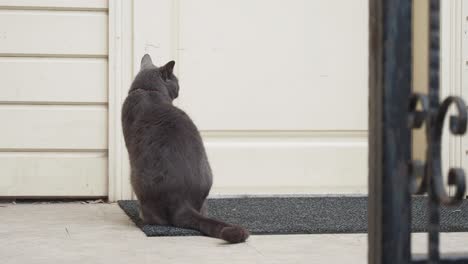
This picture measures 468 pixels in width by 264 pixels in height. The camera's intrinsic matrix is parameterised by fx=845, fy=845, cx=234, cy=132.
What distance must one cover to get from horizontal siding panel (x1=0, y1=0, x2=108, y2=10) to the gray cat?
46.2 inches

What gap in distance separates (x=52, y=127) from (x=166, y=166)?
140cm

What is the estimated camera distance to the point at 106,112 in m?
4.65

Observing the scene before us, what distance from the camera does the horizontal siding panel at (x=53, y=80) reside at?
15.1ft

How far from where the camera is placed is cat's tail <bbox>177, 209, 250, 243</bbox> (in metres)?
3.06

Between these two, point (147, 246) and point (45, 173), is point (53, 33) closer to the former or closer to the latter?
point (45, 173)

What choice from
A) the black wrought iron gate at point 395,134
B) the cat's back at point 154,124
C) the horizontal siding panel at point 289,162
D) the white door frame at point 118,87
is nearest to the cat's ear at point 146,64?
the cat's back at point 154,124

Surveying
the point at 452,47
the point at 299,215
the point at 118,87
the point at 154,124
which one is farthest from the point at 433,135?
the point at 452,47

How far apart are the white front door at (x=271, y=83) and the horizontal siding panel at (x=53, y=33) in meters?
0.23

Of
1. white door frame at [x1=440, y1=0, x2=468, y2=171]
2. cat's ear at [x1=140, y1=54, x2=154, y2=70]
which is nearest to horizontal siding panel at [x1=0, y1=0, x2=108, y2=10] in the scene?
cat's ear at [x1=140, y1=54, x2=154, y2=70]

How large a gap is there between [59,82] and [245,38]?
1.07 m

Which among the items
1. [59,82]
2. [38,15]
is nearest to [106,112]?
[59,82]

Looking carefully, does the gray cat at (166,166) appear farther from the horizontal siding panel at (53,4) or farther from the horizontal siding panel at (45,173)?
the horizontal siding panel at (53,4)

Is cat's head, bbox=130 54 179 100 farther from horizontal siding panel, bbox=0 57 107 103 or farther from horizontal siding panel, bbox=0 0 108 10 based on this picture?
horizontal siding panel, bbox=0 0 108 10

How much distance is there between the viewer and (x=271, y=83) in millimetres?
4828
